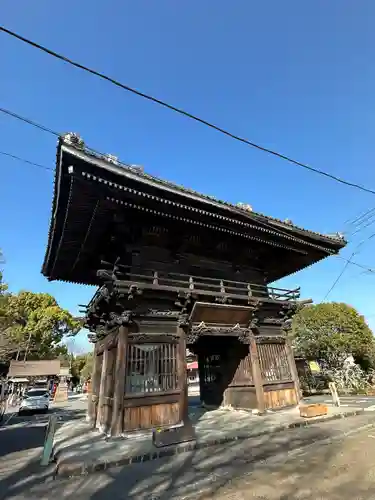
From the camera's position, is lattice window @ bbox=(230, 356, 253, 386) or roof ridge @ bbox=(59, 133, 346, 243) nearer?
roof ridge @ bbox=(59, 133, 346, 243)

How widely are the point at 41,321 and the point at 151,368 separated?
35.2m

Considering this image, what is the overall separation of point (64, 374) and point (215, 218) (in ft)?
153

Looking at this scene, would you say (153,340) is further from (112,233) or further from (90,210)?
(90,210)

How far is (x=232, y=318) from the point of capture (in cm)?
1122

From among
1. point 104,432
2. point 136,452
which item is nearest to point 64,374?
point 104,432

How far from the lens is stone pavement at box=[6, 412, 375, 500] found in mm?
4871

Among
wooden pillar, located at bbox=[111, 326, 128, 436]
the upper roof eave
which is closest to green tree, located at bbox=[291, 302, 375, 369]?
the upper roof eave

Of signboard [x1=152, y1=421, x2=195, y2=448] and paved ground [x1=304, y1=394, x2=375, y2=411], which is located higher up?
paved ground [x1=304, y1=394, x2=375, y2=411]

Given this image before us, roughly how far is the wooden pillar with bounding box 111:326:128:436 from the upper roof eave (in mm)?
4703

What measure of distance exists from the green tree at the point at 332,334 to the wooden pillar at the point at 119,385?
845 inches

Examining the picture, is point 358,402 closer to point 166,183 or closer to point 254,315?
point 254,315

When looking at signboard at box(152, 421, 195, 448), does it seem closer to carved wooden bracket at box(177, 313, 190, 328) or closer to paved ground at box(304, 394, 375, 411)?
carved wooden bracket at box(177, 313, 190, 328)

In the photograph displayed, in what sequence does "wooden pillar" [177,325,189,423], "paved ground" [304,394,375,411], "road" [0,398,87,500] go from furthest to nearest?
"paved ground" [304,394,375,411]
"wooden pillar" [177,325,189,423]
"road" [0,398,87,500]

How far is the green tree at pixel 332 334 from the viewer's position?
2491 cm
